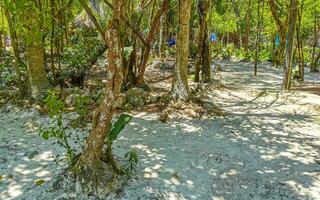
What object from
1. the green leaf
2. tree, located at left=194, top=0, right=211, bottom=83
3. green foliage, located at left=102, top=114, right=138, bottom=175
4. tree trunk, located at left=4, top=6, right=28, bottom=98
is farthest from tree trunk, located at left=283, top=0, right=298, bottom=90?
tree trunk, located at left=4, top=6, right=28, bottom=98

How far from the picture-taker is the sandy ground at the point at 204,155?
477cm

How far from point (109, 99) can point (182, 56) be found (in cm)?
413

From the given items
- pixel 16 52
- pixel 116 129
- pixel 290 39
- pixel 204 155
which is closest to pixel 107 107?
pixel 116 129

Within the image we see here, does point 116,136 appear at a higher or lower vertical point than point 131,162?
higher

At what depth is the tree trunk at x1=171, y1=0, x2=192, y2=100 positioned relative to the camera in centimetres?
805

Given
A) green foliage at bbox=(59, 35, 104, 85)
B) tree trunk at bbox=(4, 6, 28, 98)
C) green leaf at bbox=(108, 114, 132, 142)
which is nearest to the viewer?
green leaf at bbox=(108, 114, 132, 142)

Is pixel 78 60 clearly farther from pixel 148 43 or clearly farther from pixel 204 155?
pixel 204 155

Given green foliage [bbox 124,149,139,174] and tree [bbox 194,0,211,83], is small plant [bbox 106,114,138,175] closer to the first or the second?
green foliage [bbox 124,149,139,174]

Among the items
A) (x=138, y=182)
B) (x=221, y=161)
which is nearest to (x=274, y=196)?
(x=221, y=161)

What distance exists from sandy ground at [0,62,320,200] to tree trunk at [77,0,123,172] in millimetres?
475

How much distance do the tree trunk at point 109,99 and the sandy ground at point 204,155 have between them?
475 mm

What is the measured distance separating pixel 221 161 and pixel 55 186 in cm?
254

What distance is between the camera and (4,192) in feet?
15.4

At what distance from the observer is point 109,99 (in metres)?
4.43
